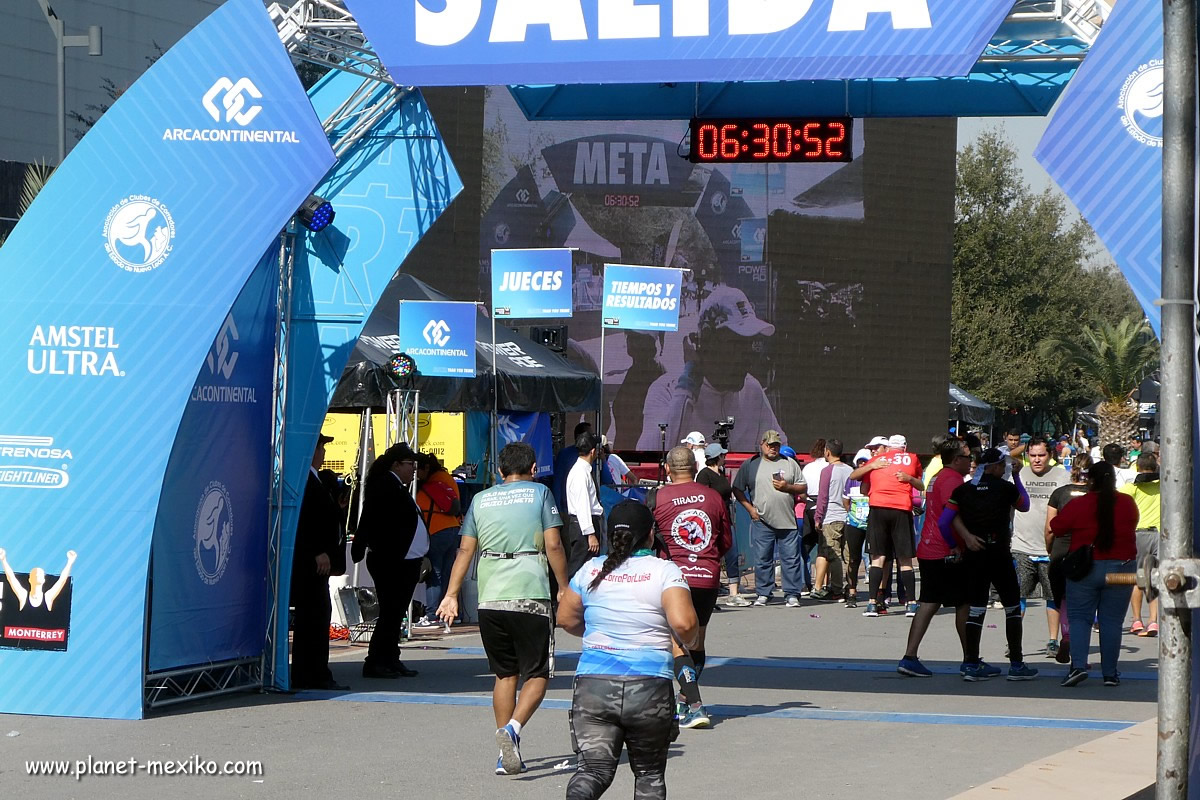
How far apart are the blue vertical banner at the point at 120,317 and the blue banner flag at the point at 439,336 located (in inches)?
246

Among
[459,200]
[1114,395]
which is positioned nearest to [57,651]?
[459,200]

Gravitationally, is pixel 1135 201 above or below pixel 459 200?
below

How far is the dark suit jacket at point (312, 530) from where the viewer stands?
11219 mm

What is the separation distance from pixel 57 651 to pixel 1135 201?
278 inches

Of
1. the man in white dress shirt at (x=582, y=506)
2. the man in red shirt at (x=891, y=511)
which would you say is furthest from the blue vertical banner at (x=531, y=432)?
the man in red shirt at (x=891, y=511)

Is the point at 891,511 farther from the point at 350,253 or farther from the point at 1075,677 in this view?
the point at 350,253

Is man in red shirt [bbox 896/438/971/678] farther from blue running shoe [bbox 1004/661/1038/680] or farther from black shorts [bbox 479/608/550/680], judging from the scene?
black shorts [bbox 479/608/550/680]

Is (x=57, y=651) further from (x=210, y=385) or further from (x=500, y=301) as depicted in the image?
(x=500, y=301)

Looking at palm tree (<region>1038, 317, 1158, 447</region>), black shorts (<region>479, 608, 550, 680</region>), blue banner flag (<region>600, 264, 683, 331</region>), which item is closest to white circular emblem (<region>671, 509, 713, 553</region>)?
black shorts (<region>479, 608, 550, 680</region>)

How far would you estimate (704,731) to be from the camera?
972cm

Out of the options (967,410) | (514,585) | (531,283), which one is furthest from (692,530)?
(967,410)

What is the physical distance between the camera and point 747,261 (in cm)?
3712

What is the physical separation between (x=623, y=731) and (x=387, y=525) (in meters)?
6.12

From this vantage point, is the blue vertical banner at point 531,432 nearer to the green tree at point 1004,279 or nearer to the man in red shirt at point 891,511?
the man in red shirt at point 891,511
